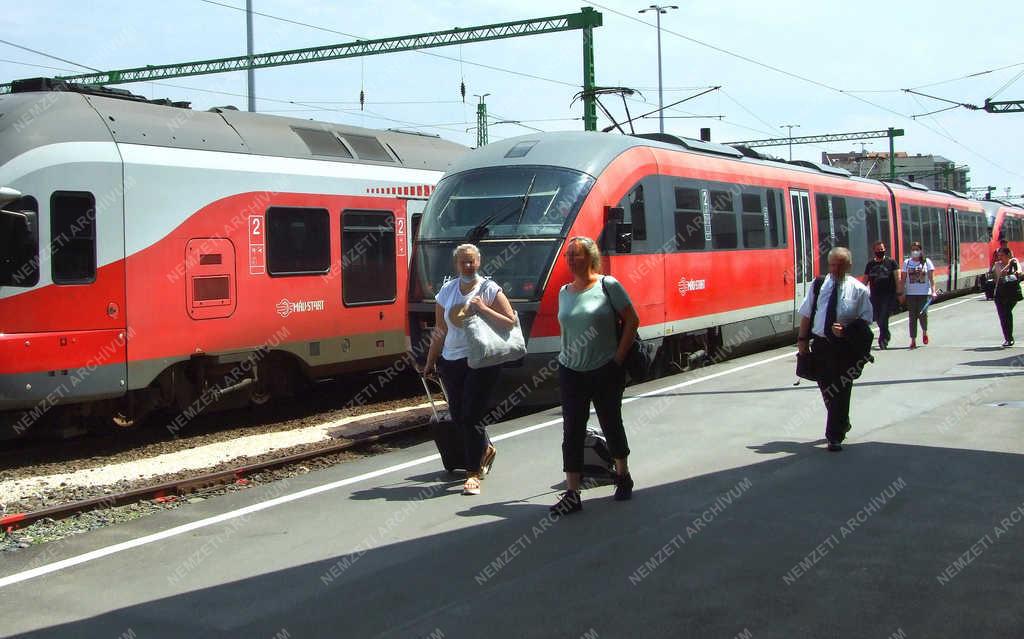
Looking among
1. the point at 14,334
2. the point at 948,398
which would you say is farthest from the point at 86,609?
the point at 948,398

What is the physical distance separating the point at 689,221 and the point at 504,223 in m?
3.42

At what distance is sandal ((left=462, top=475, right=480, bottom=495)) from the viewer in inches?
282

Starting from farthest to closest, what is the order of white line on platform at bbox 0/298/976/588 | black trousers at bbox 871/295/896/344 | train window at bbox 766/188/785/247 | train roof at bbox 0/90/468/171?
train window at bbox 766/188/785/247, black trousers at bbox 871/295/896/344, train roof at bbox 0/90/468/171, white line on platform at bbox 0/298/976/588

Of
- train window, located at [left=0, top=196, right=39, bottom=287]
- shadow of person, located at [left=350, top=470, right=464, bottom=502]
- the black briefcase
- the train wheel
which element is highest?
train window, located at [left=0, top=196, right=39, bottom=287]

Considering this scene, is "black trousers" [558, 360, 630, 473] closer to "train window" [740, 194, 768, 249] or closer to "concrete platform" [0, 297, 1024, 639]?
"concrete platform" [0, 297, 1024, 639]

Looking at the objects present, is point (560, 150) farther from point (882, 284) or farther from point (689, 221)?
point (882, 284)

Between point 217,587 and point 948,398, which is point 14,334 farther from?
point 948,398

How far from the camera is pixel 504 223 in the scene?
11195 millimetres

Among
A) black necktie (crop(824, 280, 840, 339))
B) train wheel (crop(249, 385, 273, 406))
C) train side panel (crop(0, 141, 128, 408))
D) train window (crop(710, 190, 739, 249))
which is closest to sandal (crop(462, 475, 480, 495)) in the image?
black necktie (crop(824, 280, 840, 339))

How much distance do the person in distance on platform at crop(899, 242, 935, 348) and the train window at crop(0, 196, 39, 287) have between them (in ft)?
40.1

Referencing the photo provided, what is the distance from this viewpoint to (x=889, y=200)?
22.9 m

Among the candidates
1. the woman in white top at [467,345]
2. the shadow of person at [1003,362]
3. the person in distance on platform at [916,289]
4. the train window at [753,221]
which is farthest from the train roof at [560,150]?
the person in distance on platform at [916,289]

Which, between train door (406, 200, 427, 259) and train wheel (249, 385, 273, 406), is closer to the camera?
train wheel (249, 385, 273, 406)

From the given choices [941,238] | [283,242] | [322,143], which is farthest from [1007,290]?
[941,238]
